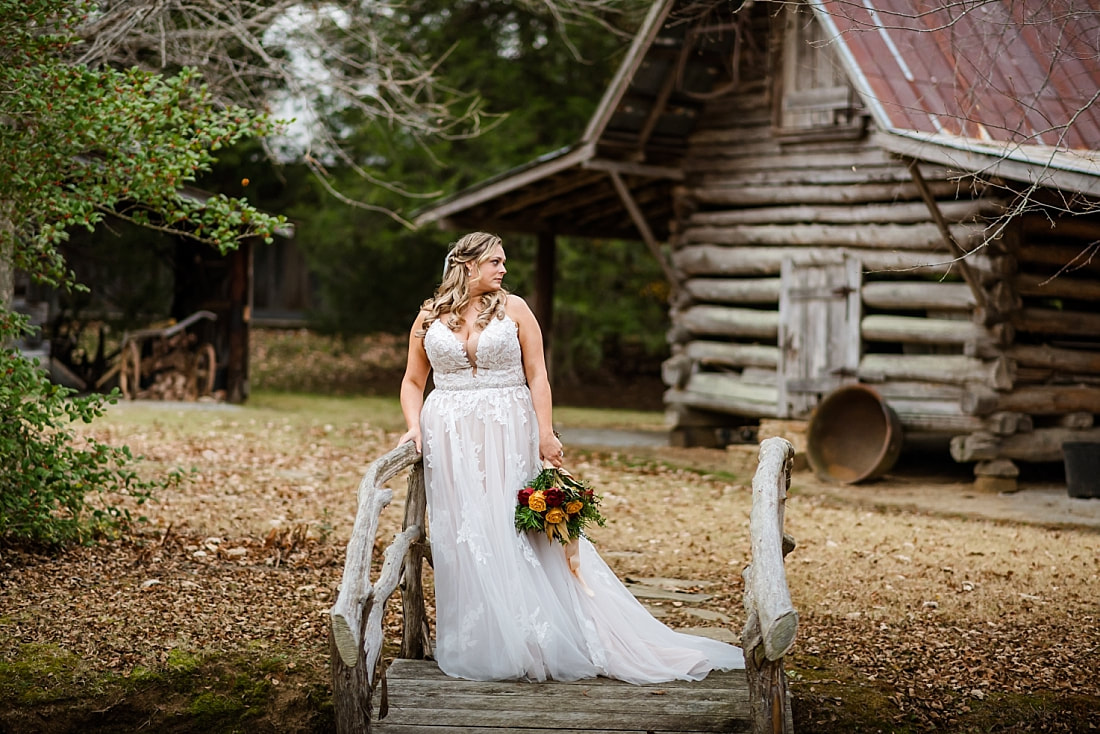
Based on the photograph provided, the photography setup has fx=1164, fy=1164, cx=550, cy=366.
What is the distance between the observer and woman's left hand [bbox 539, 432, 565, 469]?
5.86 meters

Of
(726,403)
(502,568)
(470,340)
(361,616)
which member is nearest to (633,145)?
(726,403)

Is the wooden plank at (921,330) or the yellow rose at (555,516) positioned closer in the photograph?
the yellow rose at (555,516)

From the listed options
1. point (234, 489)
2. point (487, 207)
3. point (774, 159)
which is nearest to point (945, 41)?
point (774, 159)

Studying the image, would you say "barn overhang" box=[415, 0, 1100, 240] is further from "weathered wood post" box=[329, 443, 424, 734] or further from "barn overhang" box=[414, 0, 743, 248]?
"weathered wood post" box=[329, 443, 424, 734]

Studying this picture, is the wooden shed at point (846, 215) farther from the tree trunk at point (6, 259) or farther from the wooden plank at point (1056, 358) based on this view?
the tree trunk at point (6, 259)

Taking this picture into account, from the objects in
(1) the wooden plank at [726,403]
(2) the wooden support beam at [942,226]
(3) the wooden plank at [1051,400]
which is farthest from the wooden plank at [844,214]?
(1) the wooden plank at [726,403]

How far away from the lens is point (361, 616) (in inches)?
188

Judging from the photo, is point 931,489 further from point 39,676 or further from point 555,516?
point 39,676

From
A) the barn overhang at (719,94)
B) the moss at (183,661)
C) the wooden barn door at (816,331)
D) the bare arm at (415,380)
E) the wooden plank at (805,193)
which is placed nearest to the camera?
the bare arm at (415,380)

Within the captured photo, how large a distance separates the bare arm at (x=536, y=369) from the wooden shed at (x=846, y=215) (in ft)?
16.2

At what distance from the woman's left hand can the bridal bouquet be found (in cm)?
13

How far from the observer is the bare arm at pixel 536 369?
19.1 feet

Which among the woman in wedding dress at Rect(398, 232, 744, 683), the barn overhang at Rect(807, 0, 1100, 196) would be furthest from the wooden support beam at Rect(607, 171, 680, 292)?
the woman in wedding dress at Rect(398, 232, 744, 683)

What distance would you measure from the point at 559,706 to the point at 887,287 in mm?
8710
